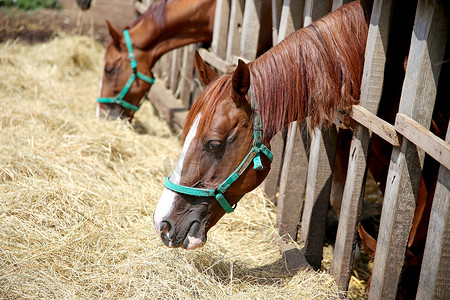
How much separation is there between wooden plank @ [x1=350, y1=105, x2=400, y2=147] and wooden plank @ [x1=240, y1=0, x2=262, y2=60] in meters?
1.46

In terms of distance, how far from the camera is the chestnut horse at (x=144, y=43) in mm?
4695

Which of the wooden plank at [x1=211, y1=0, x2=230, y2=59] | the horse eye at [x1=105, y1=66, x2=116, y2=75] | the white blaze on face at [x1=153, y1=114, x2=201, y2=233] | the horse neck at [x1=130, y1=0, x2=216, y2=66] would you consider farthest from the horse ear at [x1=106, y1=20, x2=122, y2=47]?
the white blaze on face at [x1=153, y1=114, x2=201, y2=233]

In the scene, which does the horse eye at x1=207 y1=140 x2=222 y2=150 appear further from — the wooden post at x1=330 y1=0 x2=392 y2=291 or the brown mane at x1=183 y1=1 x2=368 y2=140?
the wooden post at x1=330 y1=0 x2=392 y2=291

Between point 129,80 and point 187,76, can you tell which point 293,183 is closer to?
point 129,80

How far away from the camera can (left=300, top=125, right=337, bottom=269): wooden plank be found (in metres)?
2.69

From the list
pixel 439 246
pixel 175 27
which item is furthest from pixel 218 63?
pixel 439 246

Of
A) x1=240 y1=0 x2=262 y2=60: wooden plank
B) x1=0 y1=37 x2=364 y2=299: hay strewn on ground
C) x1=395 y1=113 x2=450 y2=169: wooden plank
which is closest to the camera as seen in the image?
x1=395 y1=113 x2=450 y2=169: wooden plank

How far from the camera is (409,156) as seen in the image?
2.03m

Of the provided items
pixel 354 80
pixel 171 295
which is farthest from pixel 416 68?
pixel 171 295

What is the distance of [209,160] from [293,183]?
96 cm

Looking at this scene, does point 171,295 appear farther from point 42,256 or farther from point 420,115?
point 420,115

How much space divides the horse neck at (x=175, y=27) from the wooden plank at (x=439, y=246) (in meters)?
Answer: 3.31

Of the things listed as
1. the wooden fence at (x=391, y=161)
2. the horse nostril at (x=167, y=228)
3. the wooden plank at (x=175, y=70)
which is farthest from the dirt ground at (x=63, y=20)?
the horse nostril at (x=167, y=228)

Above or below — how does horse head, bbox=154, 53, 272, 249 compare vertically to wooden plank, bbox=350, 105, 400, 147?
below
